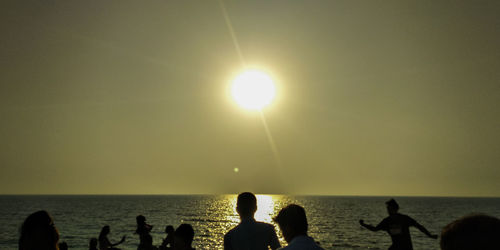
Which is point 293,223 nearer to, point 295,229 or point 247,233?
point 295,229

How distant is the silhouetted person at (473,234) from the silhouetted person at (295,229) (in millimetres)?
1911

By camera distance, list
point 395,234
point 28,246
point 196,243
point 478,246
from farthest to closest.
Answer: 1. point 196,243
2. point 395,234
3. point 28,246
4. point 478,246

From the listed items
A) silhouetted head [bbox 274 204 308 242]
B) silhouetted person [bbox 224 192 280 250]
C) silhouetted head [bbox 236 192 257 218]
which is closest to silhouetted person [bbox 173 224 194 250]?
silhouetted person [bbox 224 192 280 250]

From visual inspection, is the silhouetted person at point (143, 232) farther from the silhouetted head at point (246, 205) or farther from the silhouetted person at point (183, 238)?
the silhouetted head at point (246, 205)

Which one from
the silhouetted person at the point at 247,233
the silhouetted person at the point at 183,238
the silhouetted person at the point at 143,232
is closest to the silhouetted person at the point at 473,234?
the silhouetted person at the point at 247,233

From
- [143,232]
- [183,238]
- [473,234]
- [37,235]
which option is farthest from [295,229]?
[143,232]

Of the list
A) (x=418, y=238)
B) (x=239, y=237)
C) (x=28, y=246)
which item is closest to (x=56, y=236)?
(x=28, y=246)

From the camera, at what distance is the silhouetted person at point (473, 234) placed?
167cm

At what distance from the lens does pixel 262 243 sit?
5.34 meters

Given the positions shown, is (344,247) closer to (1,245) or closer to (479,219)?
(1,245)

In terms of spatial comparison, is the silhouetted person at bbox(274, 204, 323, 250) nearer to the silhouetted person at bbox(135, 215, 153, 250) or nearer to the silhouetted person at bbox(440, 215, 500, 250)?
the silhouetted person at bbox(440, 215, 500, 250)

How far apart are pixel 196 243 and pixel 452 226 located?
4341 centimetres

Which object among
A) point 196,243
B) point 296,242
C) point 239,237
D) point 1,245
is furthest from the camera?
point 196,243

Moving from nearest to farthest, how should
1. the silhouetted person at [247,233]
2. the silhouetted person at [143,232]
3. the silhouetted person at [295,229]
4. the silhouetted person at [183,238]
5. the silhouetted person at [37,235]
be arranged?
the silhouetted person at [37,235] → the silhouetted person at [295,229] → the silhouetted person at [247,233] → the silhouetted person at [183,238] → the silhouetted person at [143,232]
